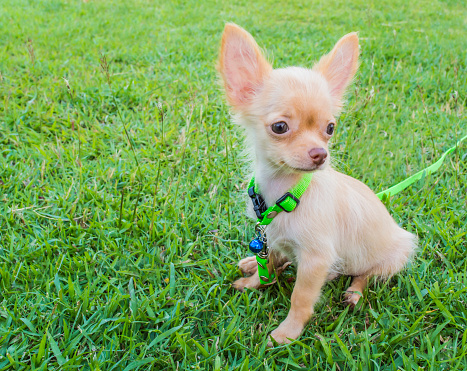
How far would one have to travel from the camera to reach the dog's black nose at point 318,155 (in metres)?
Answer: 1.77

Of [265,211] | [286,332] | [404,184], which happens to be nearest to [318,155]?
[265,211]

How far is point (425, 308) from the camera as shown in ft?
7.07

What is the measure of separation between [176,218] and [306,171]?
1.33 m

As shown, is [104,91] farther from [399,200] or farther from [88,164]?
[399,200]

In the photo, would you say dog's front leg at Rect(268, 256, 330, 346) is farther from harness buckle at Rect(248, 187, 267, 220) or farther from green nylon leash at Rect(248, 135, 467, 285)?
harness buckle at Rect(248, 187, 267, 220)

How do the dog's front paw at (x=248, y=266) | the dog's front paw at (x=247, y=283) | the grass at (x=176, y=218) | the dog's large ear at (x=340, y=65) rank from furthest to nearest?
the dog's front paw at (x=248, y=266), the dog's front paw at (x=247, y=283), the dog's large ear at (x=340, y=65), the grass at (x=176, y=218)

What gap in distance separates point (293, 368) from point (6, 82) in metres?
4.51

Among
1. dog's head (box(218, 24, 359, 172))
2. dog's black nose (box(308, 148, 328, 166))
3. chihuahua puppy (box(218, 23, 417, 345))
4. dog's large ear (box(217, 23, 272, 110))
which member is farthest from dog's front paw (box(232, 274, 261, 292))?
dog's large ear (box(217, 23, 272, 110))

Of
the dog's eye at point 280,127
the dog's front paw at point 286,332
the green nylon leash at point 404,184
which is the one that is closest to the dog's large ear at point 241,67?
the dog's eye at point 280,127

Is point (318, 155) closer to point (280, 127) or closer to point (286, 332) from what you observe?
point (280, 127)

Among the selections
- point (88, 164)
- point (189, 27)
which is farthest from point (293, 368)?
point (189, 27)

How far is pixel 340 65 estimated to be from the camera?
221 cm

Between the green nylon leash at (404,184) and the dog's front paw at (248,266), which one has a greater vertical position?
the green nylon leash at (404,184)

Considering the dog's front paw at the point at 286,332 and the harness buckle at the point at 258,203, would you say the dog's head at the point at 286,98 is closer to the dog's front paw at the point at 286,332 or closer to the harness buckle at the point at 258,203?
the harness buckle at the point at 258,203
